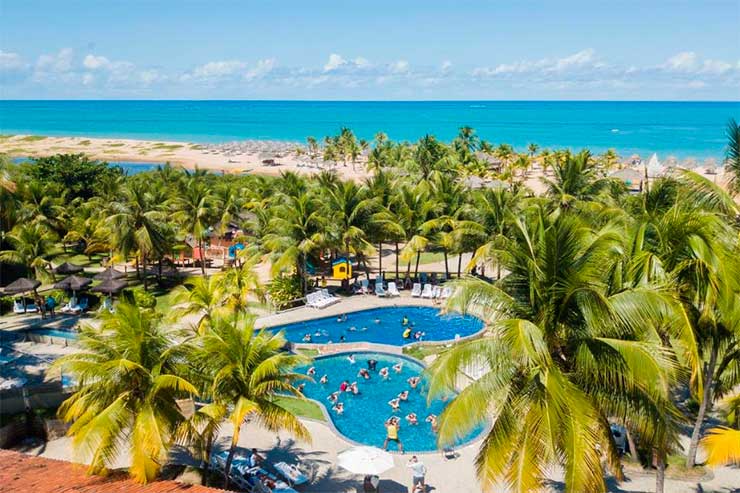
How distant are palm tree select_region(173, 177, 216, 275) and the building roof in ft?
63.0

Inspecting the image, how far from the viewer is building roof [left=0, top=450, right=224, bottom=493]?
8938 mm

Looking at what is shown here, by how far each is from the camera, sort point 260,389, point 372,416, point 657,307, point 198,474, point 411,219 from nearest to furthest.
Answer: point 657,307 → point 260,389 → point 198,474 → point 372,416 → point 411,219

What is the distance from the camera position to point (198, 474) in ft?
38.9

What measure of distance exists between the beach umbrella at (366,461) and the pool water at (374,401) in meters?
2.17

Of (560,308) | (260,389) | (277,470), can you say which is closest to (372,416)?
(277,470)

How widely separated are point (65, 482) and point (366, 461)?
589cm

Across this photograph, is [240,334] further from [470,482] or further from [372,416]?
[372,416]

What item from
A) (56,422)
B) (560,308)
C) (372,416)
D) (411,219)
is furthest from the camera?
(411,219)

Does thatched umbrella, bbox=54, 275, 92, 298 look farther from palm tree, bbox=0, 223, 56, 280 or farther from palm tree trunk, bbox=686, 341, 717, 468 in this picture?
palm tree trunk, bbox=686, 341, 717, 468

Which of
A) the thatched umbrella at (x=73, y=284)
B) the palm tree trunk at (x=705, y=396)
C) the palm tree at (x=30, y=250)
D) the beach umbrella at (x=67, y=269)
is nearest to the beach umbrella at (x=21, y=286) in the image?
the thatched umbrella at (x=73, y=284)

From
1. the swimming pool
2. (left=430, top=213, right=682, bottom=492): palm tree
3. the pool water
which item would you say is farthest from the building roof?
the swimming pool

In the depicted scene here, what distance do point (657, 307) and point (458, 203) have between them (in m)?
21.5

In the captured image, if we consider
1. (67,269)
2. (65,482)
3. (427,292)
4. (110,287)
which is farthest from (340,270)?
(65,482)

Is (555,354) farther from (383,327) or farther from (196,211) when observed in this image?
(196,211)
